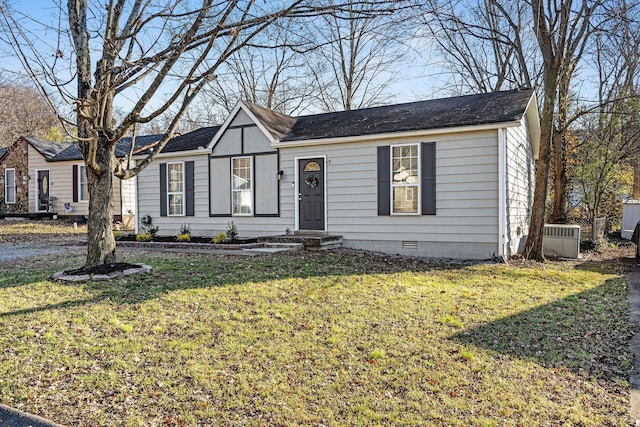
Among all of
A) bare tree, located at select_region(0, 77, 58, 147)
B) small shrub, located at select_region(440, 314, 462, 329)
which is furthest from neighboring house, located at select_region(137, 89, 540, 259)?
bare tree, located at select_region(0, 77, 58, 147)

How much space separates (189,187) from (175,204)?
852 millimetres

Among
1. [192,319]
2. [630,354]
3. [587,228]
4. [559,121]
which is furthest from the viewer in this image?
[587,228]

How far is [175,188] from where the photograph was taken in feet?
45.0

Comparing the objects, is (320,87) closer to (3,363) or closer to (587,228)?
(587,228)

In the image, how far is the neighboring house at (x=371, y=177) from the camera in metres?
9.63

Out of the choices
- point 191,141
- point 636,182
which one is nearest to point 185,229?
point 191,141

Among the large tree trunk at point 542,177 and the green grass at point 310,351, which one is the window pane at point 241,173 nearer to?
the green grass at point 310,351

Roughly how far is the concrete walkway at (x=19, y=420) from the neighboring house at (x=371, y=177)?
8.40 metres

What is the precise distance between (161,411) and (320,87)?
24096 millimetres

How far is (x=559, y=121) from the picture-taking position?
15.5 meters

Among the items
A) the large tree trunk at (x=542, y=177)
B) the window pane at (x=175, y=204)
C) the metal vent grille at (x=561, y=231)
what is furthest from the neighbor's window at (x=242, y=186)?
the metal vent grille at (x=561, y=231)

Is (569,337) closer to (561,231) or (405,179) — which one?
(405,179)

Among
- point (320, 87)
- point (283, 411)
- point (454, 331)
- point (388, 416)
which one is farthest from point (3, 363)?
point (320, 87)

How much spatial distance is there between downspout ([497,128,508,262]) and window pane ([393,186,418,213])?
5.98ft
